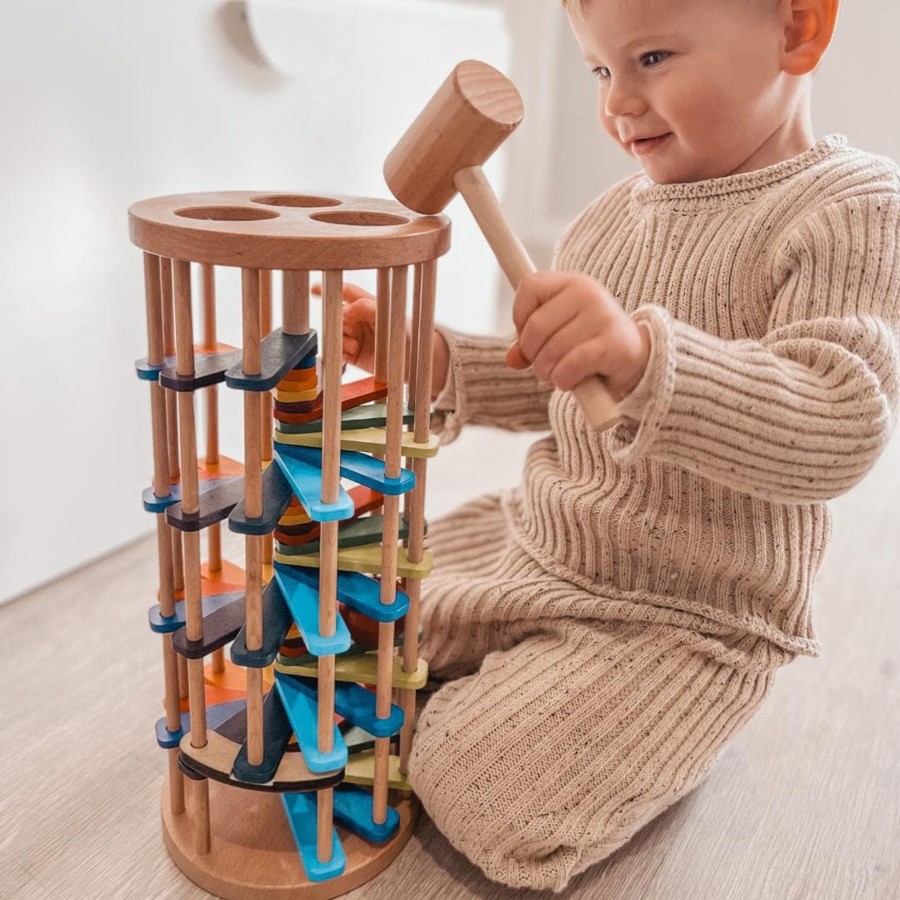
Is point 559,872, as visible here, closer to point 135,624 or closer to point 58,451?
point 135,624

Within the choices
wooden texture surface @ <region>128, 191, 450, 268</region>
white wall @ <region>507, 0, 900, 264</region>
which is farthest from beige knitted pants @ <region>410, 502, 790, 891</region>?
white wall @ <region>507, 0, 900, 264</region>

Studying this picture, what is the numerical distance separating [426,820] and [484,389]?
13.3 inches

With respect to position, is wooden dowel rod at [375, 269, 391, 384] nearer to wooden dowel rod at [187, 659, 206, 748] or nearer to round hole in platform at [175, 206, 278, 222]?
round hole in platform at [175, 206, 278, 222]

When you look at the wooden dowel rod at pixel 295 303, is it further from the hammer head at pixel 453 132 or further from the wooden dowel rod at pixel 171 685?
the wooden dowel rod at pixel 171 685

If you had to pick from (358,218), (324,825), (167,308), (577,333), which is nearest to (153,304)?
(167,308)

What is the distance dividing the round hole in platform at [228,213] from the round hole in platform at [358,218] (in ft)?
0.10

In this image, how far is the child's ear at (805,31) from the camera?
0.64m

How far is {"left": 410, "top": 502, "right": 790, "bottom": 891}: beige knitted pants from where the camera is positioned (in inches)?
26.8

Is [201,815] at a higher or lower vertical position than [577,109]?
lower

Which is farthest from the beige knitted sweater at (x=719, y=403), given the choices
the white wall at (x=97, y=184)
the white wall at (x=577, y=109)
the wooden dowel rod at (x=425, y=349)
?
the white wall at (x=577, y=109)

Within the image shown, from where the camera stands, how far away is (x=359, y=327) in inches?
31.0

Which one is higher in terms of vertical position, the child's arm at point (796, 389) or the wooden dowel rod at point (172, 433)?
the child's arm at point (796, 389)

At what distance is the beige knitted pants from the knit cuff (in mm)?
208

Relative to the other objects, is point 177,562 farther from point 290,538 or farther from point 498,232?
point 498,232
